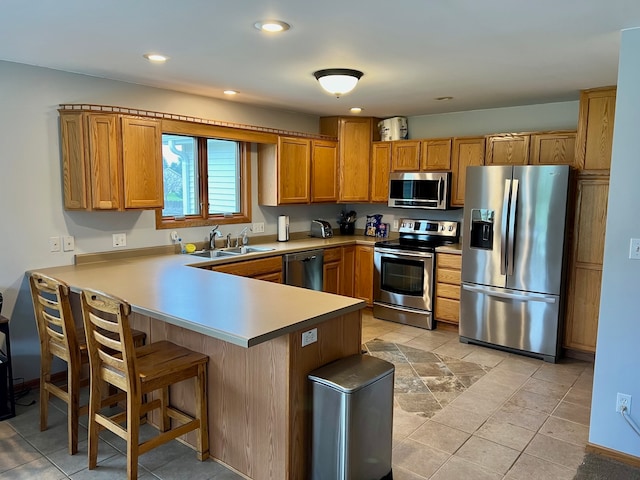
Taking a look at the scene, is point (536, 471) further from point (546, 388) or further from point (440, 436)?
point (546, 388)

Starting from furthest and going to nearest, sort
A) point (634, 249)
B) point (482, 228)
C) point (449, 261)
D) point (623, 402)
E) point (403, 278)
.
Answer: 1. point (403, 278)
2. point (449, 261)
3. point (482, 228)
4. point (623, 402)
5. point (634, 249)

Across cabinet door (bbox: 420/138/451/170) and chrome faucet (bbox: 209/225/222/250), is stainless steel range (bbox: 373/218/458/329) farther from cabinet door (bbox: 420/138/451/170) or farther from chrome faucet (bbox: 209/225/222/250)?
chrome faucet (bbox: 209/225/222/250)

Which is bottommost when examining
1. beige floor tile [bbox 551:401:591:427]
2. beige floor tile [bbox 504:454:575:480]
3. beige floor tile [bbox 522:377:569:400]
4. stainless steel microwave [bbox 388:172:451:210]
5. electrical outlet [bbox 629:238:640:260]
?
beige floor tile [bbox 504:454:575:480]

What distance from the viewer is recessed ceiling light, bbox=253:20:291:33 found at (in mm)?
2344

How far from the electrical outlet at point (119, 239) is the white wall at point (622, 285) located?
351 centimetres

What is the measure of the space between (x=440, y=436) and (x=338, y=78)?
248cm

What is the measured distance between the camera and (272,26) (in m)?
2.40

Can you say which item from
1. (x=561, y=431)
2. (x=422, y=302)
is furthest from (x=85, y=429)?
(x=422, y=302)

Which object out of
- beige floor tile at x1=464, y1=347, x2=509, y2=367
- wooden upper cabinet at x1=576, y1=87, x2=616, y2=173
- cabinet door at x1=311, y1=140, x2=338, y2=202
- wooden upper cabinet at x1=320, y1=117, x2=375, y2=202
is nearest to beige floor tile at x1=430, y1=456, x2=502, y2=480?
beige floor tile at x1=464, y1=347, x2=509, y2=367

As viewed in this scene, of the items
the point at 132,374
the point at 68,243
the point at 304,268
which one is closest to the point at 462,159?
the point at 304,268

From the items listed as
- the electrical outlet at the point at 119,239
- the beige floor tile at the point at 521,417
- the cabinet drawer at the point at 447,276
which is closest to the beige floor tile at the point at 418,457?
the beige floor tile at the point at 521,417

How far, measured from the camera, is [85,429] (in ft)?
9.40

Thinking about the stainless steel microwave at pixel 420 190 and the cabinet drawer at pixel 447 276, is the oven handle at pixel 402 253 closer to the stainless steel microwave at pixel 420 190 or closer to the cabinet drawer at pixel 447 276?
the cabinet drawer at pixel 447 276

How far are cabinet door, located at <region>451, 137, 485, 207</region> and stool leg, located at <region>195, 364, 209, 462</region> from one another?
348 cm
